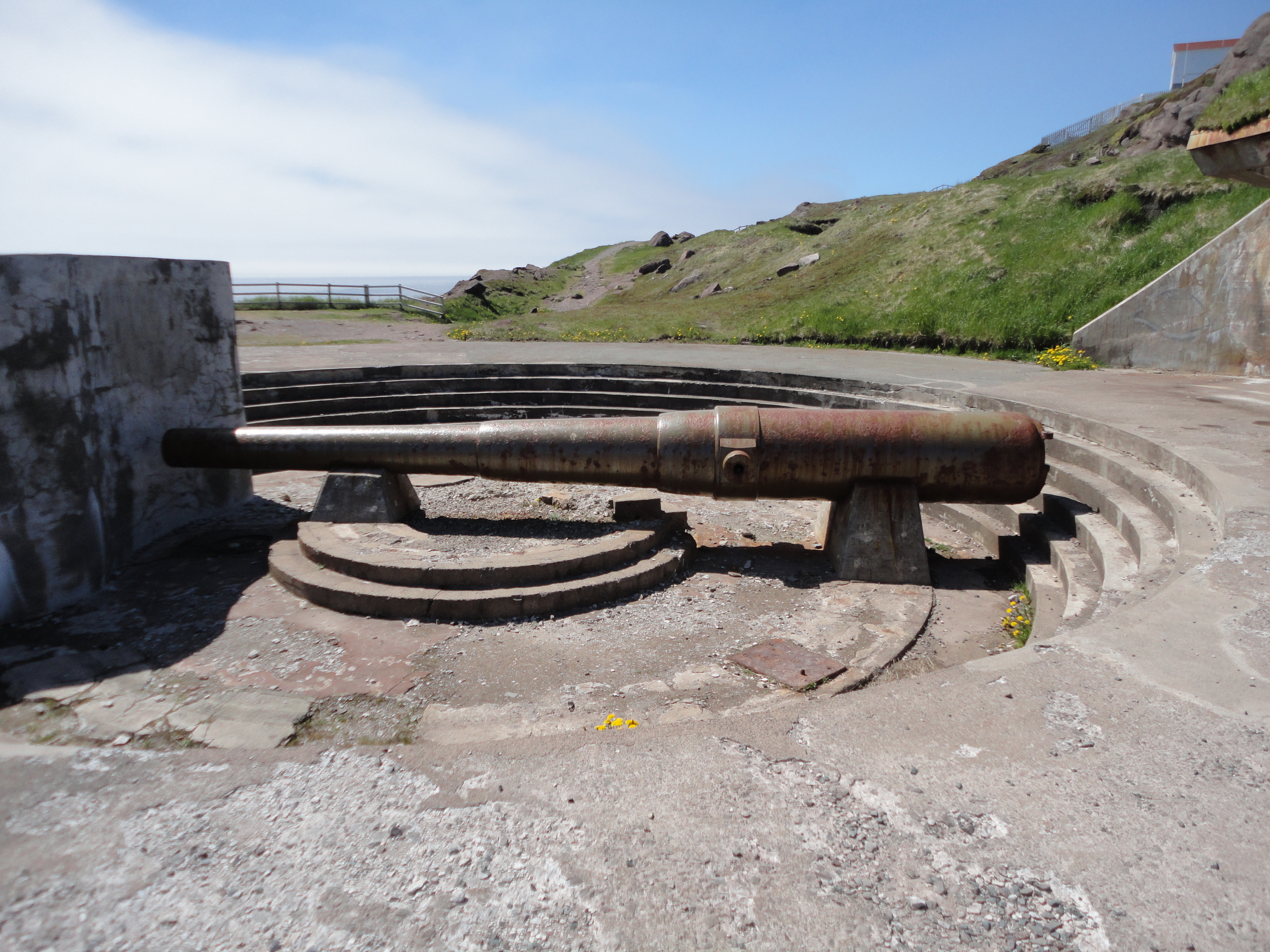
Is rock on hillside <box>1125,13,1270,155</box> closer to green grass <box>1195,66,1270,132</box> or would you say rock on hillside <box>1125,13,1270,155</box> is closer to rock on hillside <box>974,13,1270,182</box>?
rock on hillside <box>974,13,1270,182</box>

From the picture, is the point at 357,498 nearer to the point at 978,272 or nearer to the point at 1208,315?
the point at 1208,315

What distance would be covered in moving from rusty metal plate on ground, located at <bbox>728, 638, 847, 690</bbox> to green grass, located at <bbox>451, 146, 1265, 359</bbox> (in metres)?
11.6

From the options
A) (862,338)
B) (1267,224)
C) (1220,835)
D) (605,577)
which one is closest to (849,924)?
(1220,835)

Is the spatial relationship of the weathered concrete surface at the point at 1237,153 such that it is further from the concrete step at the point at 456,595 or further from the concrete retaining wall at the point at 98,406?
the concrete retaining wall at the point at 98,406

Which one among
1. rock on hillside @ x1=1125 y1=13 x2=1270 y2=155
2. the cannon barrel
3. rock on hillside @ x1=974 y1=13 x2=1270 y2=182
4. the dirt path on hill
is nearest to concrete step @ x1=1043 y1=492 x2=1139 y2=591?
the cannon barrel

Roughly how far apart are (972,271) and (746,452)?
13.9 meters

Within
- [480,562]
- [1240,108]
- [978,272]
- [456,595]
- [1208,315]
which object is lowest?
[456,595]

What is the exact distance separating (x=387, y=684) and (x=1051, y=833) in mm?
3467

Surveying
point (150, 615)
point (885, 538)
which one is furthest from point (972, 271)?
point (150, 615)

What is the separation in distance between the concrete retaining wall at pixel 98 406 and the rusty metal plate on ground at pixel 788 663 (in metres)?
4.89

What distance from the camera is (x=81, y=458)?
583 centimetres

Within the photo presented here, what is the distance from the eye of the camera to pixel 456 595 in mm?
5340

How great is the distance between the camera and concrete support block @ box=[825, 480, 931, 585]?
5926mm

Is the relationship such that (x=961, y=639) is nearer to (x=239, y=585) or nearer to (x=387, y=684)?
(x=387, y=684)
